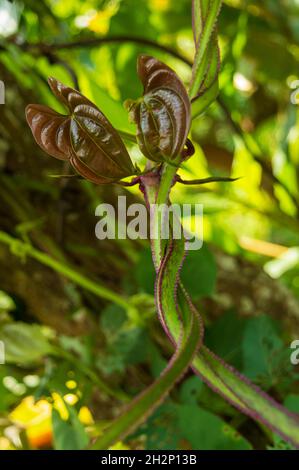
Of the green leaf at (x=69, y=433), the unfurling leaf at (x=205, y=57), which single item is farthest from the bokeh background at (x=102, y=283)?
the unfurling leaf at (x=205, y=57)

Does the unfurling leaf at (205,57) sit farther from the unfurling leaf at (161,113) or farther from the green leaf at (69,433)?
the green leaf at (69,433)

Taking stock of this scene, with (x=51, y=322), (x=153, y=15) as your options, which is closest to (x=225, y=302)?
(x=51, y=322)

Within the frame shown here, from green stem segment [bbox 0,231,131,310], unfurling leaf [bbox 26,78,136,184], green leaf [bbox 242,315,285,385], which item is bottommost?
green leaf [bbox 242,315,285,385]

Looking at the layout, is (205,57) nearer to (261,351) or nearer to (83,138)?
(83,138)

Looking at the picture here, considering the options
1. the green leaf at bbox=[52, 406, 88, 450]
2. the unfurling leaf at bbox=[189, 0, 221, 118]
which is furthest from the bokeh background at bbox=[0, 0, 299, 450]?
the unfurling leaf at bbox=[189, 0, 221, 118]

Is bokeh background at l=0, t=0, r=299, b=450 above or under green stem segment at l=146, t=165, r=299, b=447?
under

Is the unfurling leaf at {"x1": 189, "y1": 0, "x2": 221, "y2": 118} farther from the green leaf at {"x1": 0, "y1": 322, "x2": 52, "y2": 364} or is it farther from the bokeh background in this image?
the green leaf at {"x1": 0, "y1": 322, "x2": 52, "y2": 364}

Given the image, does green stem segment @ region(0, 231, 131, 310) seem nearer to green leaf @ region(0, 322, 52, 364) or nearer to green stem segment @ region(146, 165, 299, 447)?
green leaf @ region(0, 322, 52, 364)

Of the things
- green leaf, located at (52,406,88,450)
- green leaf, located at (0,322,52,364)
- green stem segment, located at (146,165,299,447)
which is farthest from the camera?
green leaf, located at (0,322,52,364)

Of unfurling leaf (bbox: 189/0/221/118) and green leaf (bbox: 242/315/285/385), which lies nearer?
unfurling leaf (bbox: 189/0/221/118)

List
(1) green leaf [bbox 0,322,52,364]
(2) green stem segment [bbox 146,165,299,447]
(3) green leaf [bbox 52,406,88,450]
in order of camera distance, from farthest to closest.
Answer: (1) green leaf [bbox 0,322,52,364], (3) green leaf [bbox 52,406,88,450], (2) green stem segment [bbox 146,165,299,447]
